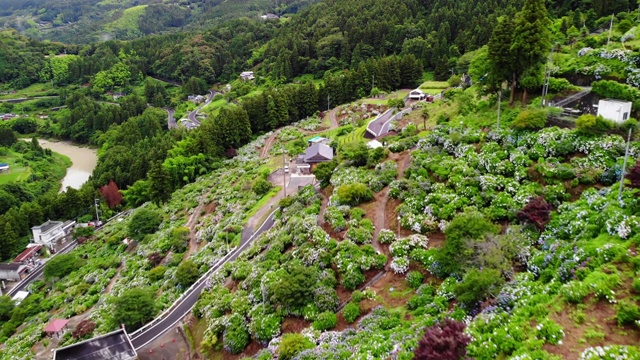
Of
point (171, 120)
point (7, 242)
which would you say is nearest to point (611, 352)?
point (7, 242)

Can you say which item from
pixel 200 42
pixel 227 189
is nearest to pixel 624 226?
pixel 227 189

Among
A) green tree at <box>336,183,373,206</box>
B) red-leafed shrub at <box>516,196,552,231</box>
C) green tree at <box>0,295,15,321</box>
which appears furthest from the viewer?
green tree at <box>0,295,15,321</box>

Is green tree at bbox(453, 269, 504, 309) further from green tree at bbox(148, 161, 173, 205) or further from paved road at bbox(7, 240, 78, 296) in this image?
paved road at bbox(7, 240, 78, 296)

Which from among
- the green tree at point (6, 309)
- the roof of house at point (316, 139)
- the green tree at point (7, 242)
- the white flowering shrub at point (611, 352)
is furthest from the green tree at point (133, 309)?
the green tree at point (7, 242)

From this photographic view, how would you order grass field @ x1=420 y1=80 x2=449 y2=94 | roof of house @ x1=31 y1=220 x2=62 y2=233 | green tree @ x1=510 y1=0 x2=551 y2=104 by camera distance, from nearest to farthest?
green tree @ x1=510 y1=0 x2=551 y2=104 < roof of house @ x1=31 y1=220 x2=62 y2=233 < grass field @ x1=420 y1=80 x2=449 y2=94

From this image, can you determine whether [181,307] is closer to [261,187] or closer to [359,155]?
[359,155]

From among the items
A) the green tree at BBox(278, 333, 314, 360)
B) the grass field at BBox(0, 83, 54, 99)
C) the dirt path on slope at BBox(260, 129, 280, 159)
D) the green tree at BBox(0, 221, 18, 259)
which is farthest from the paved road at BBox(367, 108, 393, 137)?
the grass field at BBox(0, 83, 54, 99)

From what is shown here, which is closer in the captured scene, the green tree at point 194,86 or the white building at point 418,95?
the white building at point 418,95

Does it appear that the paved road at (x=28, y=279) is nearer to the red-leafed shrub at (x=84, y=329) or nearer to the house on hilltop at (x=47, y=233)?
the house on hilltop at (x=47, y=233)
